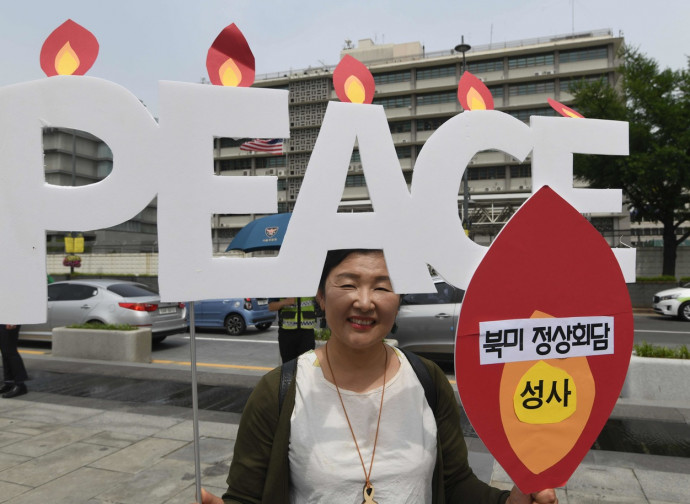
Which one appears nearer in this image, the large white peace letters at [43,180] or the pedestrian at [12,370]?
the large white peace letters at [43,180]

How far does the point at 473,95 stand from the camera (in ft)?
6.17

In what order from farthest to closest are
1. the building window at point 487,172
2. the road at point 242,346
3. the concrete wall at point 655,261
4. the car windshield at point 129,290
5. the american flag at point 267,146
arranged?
the building window at point 487,172
the concrete wall at point 655,261
the car windshield at point 129,290
the road at point 242,346
the american flag at point 267,146

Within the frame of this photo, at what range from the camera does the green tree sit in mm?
19969

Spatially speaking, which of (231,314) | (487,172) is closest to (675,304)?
(231,314)

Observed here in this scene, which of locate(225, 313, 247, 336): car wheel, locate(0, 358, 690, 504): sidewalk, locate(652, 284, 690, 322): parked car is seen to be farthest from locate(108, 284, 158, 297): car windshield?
locate(652, 284, 690, 322): parked car

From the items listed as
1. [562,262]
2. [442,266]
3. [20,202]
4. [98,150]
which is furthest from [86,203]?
[98,150]

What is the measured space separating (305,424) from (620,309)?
3.37 ft

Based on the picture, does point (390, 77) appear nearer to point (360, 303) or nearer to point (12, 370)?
point (12, 370)

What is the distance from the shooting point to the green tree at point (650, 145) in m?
20.0

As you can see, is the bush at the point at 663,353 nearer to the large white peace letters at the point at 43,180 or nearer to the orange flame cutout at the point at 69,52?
the large white peace letters at the point at 43,180

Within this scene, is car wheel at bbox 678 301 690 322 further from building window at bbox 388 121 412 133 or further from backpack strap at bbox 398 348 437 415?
building window at bbox 388 121 412 133

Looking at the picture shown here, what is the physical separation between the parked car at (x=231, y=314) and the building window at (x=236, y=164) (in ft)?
134

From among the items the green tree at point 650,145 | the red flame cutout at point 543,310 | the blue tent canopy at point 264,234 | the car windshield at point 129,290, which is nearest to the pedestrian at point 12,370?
the car windshield at point 129,290

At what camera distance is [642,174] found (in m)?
19.8
